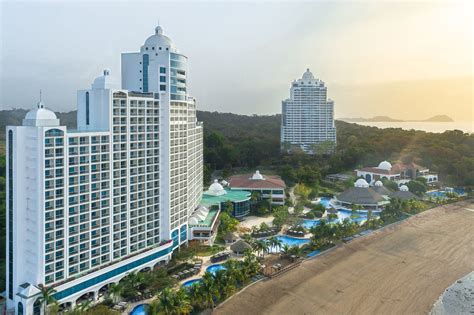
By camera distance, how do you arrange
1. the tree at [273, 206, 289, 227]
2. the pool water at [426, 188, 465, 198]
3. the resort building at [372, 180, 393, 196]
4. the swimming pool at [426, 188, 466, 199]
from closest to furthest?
the tree at [273, 206, 289, 227], the resort building at [372, 180, 393, 196], the swimming pool at [426, 188, 466, 199], the pool water at [426, 188, 465, 198]

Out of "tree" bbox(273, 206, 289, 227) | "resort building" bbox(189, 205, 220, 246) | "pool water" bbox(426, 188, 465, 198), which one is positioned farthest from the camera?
"pool water" bbox(426, 188, 465, 198)

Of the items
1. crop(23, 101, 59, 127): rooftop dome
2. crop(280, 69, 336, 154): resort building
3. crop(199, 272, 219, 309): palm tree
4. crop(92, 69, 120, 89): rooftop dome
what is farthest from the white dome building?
crop(280, 69, 336, 154): resort building

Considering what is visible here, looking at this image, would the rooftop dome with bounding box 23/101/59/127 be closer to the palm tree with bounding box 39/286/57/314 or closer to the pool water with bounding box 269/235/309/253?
the palm tree with bounding box 39/286/57/314

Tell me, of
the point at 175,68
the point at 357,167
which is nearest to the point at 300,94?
the point at 357,167

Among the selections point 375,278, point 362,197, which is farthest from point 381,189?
point 375,278

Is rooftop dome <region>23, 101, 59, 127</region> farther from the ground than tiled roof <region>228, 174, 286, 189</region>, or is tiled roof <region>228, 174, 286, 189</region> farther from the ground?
rooftop dome <region>23, 101, 59, 127</region>

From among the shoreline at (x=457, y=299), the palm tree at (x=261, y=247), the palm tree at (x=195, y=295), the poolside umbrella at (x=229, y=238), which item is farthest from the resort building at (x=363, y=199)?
the palm tree at (x=195, y=295)

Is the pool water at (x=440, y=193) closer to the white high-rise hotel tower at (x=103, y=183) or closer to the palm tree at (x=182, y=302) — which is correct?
the white high-rise hotel tower at (x=103, y=183)

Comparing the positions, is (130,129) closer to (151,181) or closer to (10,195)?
(151,181)

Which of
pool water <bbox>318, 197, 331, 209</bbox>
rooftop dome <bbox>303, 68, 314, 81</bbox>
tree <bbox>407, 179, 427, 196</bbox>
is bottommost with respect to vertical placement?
pool water <bbox>318, 197, 331, 209</bbox>
